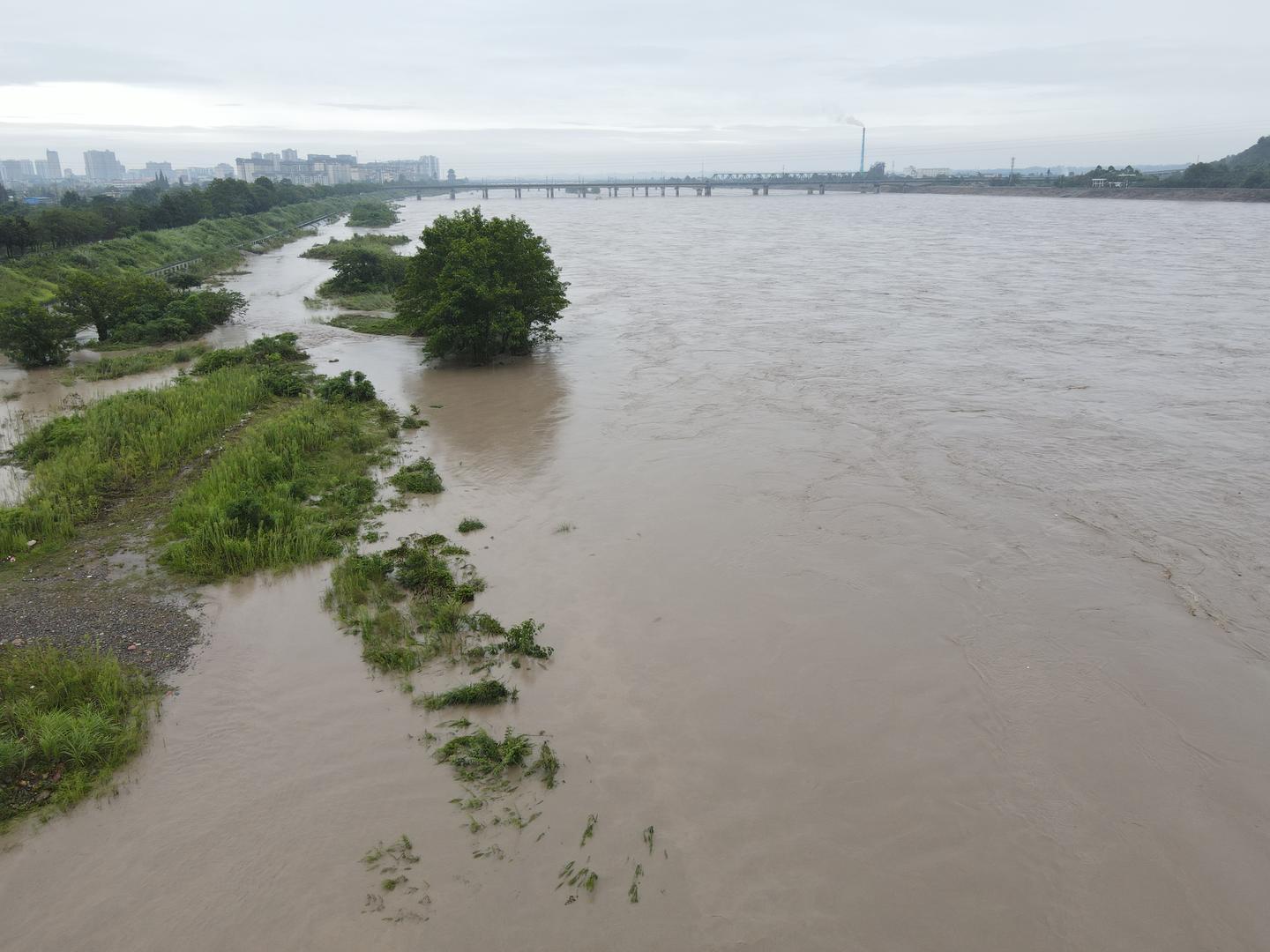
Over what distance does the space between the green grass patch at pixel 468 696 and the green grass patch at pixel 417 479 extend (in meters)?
5.79

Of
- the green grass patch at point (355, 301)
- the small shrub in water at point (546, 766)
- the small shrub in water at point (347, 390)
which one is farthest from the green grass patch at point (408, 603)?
the green grass patch at point (355, 301)

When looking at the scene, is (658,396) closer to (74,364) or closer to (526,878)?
(526,878)

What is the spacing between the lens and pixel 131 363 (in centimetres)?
2219

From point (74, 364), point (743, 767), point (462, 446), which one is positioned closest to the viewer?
point (743, 767)

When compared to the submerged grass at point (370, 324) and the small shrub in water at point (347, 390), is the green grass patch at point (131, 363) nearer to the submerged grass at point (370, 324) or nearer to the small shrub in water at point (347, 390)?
the submerged grass at point (370, 324)

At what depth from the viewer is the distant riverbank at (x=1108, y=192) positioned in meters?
76.6

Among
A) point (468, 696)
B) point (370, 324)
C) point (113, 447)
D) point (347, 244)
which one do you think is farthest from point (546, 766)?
point (347, 244)

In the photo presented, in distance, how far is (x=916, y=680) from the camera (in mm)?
8438

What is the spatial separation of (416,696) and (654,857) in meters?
3.03

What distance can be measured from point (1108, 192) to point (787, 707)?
104616 mm

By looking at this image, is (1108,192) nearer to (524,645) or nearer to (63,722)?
(524,645)

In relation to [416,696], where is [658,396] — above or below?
above

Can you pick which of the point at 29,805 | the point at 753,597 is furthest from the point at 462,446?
the point at 29,805

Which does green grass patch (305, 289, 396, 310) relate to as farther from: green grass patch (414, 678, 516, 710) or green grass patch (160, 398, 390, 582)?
green grass patch (414, 678, 516, 710)
